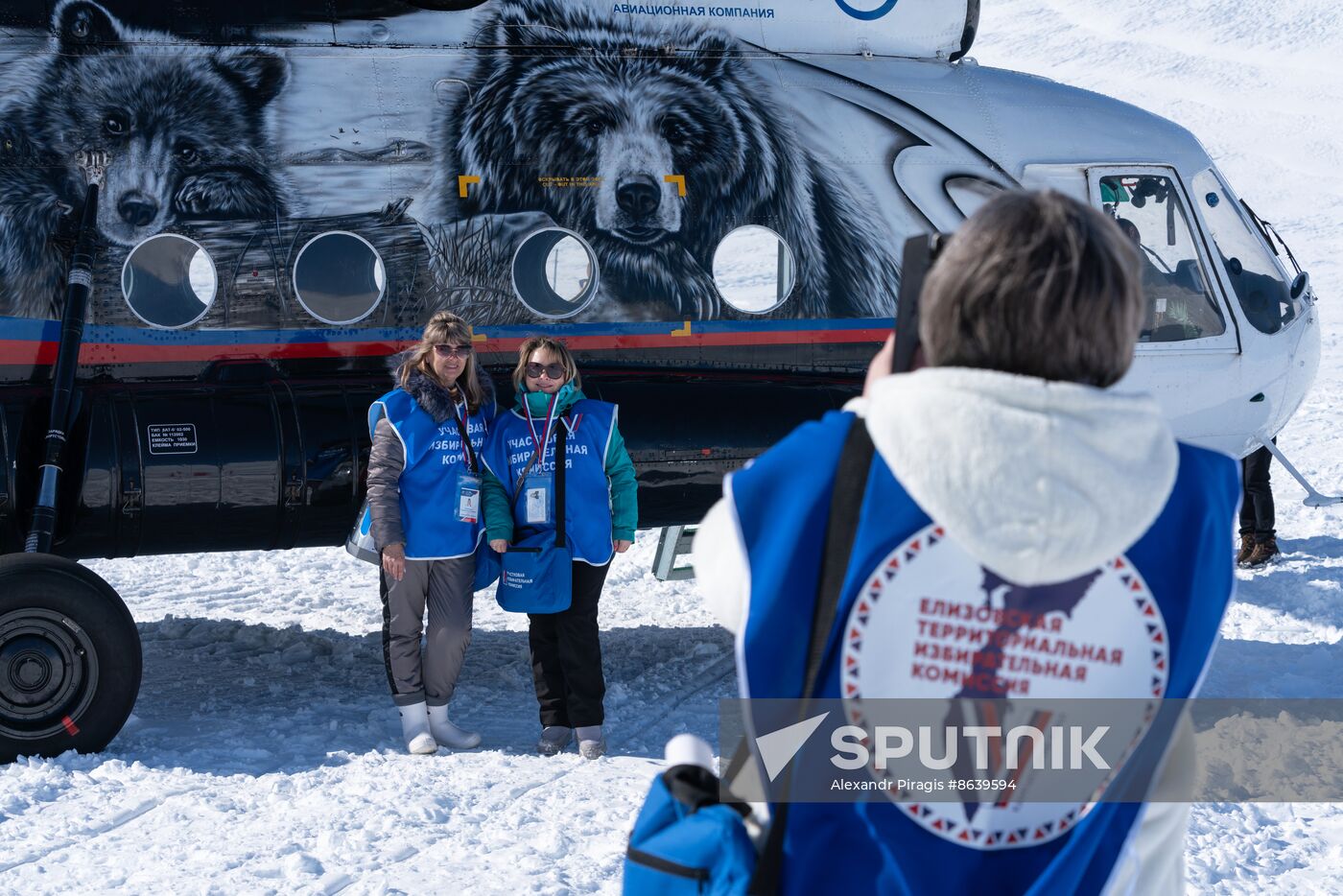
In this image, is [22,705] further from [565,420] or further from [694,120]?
[694,120]

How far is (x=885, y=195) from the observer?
6.70m

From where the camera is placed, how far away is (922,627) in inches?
61.1

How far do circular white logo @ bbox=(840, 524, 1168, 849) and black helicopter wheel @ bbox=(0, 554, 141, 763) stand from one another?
→ 432 cm

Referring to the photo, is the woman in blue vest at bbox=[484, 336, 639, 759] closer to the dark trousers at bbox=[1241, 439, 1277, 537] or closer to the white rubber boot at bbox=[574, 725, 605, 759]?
the white rubber boot at bbox=[574, 725, 605, 759]

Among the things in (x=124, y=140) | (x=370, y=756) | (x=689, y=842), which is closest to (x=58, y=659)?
(x=370, y=756)

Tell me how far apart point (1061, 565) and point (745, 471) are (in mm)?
377

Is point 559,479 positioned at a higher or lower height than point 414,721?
higher

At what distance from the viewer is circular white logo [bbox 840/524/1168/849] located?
1528 mm

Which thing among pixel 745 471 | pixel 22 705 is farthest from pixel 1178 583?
pixel 22 705

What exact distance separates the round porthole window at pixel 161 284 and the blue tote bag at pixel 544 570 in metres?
2.03

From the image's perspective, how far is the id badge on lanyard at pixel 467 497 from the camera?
5.31m

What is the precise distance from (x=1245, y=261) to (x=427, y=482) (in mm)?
4761

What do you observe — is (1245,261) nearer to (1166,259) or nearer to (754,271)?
(1166,259)

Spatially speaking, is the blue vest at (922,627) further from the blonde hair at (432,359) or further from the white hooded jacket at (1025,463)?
the blonde hair at (432,359)
